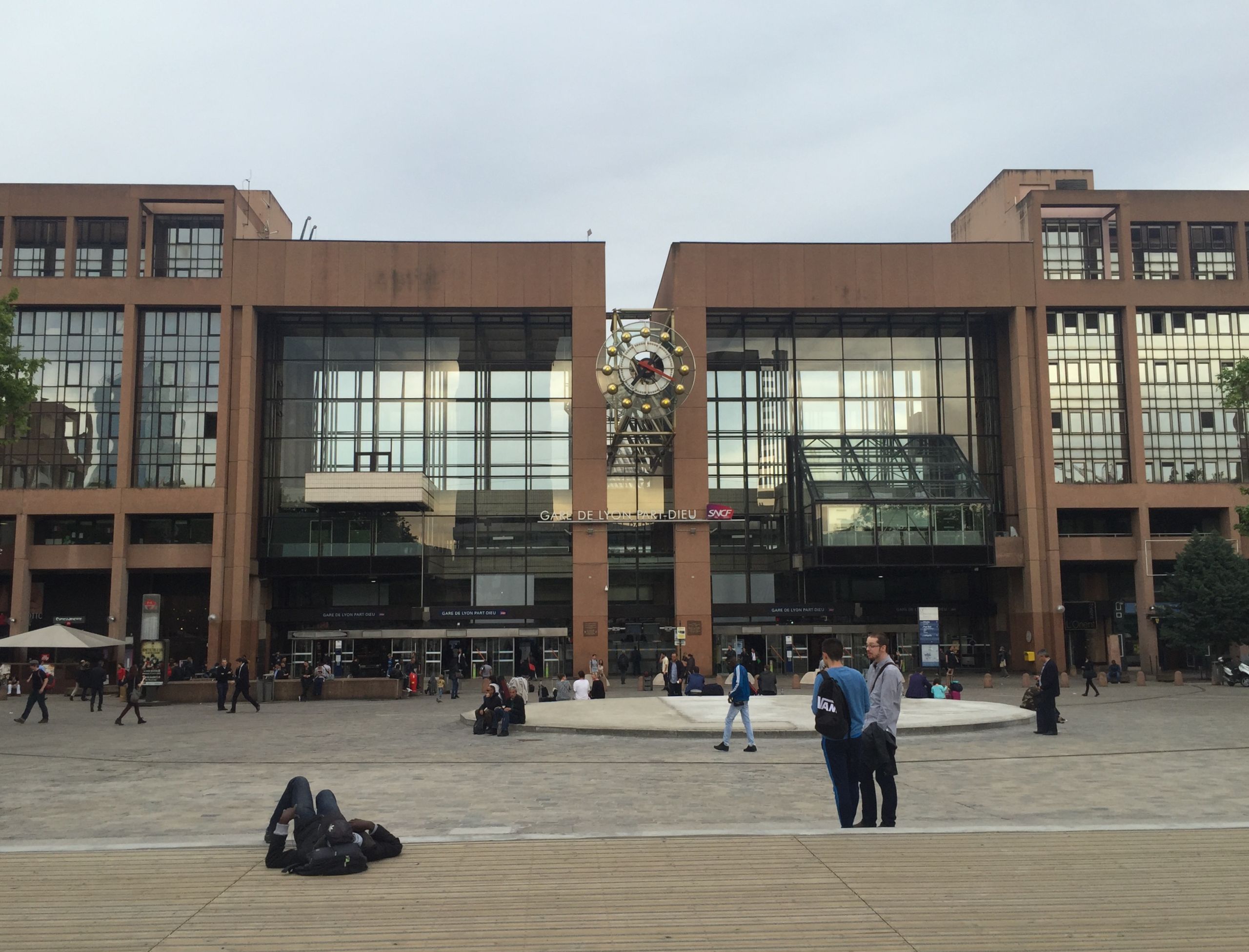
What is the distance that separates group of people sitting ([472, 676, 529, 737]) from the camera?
73.4 ft

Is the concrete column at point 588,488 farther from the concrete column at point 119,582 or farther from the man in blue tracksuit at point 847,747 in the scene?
the man in blue tracksuit at point 847,747

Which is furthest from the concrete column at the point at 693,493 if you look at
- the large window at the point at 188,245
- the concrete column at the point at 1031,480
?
the large window at the point at 188,245

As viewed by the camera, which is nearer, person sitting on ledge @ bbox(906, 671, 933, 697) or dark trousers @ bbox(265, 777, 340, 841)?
dark trousers @ bbox(265, 777, 340, 841)

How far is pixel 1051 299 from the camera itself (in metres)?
52.8

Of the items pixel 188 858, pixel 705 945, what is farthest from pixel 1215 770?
pixel 188 858

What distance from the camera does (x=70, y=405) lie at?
50.6 meters

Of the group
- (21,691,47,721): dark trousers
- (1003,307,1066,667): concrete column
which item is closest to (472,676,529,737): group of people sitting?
(21,691,47,721): dark trousers

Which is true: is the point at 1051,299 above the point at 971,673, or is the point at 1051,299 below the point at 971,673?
above

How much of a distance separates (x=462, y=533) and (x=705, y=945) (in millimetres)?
47328

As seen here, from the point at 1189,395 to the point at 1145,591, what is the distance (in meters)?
10.3

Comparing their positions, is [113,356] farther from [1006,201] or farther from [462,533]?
[1006,201]

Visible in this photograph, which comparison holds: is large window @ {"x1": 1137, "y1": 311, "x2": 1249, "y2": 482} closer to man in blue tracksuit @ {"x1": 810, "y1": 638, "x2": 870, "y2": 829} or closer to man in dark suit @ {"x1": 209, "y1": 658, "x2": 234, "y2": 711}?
man in dark suit @ {"x1": 209, "y1": 658, "x2": 234, "y2": 711}

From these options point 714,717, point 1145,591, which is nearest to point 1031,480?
point 1145,591

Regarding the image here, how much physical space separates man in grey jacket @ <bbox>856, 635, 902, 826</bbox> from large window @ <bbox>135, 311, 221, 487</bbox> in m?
45.9
